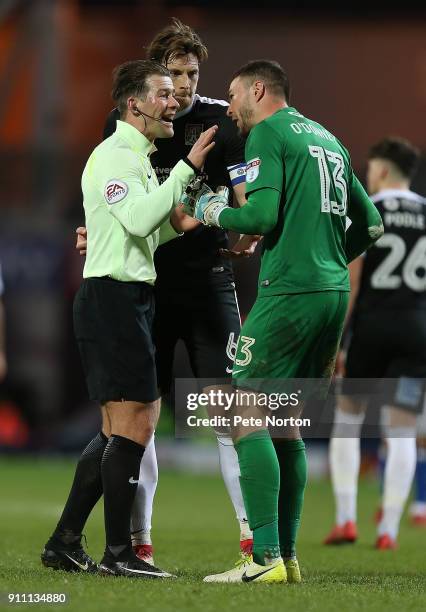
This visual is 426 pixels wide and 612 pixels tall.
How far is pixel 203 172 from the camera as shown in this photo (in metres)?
6.30

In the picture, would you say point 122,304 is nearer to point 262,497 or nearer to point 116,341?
point 116,341

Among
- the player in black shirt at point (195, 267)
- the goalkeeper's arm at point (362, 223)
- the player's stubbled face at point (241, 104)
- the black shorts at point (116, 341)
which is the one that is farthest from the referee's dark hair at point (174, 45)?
the black shorts at point (116, 341)

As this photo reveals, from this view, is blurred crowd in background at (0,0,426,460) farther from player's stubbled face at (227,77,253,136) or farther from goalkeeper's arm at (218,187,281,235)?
goalkeeper's arm at (218,187,281,235)

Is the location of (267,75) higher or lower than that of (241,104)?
higher

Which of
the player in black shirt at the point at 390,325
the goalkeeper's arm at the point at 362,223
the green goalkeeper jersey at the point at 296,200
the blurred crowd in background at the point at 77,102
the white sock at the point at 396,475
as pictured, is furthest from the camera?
the blurred crowd in background at the point at 77,102

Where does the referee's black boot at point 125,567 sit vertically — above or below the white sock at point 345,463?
above

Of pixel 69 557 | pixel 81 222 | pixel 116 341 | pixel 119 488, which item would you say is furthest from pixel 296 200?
pixel 81 222

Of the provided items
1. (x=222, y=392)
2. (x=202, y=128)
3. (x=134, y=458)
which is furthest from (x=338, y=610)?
(x=202, y=128)

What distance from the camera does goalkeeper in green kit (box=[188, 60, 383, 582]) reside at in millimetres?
5297

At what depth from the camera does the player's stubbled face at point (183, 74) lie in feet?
20.3

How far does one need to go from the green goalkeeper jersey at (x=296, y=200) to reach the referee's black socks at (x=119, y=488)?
0.88 metres

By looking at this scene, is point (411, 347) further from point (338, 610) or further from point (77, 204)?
point (77, 204)

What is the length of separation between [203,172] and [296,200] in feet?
3.28

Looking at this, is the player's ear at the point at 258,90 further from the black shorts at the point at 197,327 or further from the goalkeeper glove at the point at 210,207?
the black shorts at the point at 197,327
